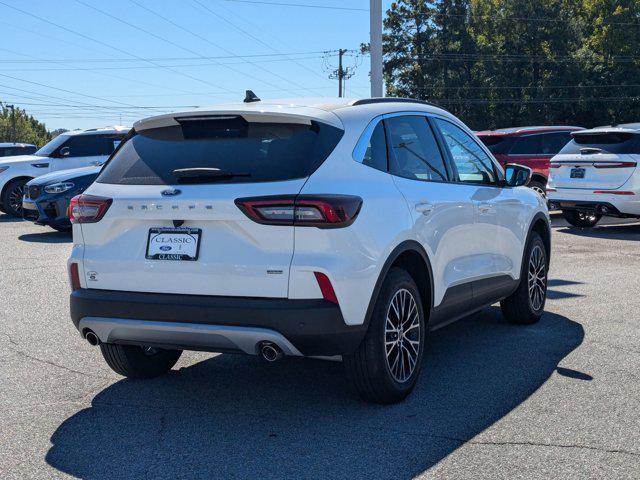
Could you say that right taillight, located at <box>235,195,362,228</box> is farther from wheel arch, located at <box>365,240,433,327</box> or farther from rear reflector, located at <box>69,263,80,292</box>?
rear reflector, located at <box>69,263,80,292</box>

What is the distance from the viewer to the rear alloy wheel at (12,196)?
59.4ft

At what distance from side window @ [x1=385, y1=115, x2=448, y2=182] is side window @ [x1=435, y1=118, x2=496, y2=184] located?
10.2 inches

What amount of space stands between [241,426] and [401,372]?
39.6 inches

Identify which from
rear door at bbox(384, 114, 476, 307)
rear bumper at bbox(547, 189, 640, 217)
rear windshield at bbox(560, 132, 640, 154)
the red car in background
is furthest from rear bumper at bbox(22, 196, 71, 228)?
rear door at bbox(384, 114, 476, 307)

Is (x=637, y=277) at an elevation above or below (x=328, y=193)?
below

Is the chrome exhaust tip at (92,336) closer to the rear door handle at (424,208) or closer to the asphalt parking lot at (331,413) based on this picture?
the asphalt parking lot at (331,413)

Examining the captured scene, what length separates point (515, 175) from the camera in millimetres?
6688

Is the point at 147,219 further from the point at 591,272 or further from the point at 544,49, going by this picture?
the point at 544,49

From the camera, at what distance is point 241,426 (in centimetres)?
454

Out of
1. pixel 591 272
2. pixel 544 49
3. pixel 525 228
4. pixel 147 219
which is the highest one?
pixel 544 49

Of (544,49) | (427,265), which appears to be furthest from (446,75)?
(427,265)

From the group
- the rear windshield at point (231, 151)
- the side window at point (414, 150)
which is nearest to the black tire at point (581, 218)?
the side window at point (414, 150)

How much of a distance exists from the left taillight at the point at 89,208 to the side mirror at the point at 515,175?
10.9 ft

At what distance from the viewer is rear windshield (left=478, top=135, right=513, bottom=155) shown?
56.1ft
